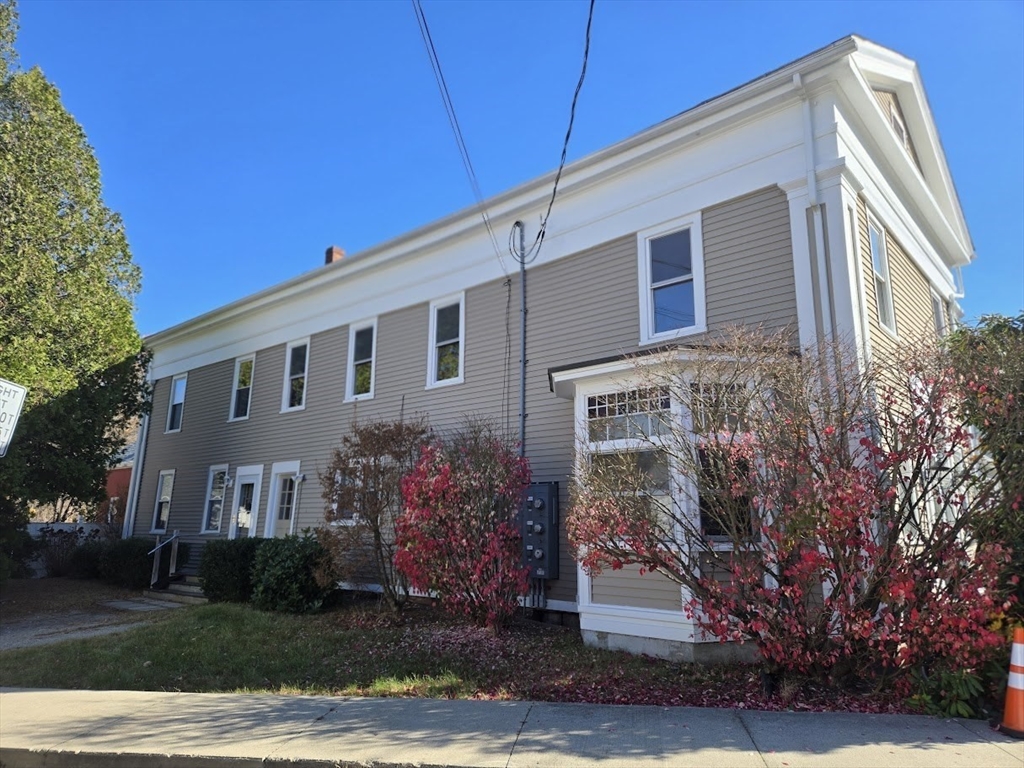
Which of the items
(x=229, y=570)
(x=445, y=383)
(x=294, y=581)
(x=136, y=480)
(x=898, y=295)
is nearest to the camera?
(x=898, y=295)

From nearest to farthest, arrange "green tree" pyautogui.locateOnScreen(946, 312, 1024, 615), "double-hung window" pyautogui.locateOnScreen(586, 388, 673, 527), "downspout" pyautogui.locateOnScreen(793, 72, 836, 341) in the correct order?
"green tree" pyautogui.locateOnScreen(946, 312, 1024, 615) < "double-hung window" pyautogui.locateOnScreen(586, 388, 673, 527) < "downspout" pyautogui.locateOnScreen(793, 72, 836, 341)

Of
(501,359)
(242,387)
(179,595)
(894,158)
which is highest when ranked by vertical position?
(894,158)

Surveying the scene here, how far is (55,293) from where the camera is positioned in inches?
523

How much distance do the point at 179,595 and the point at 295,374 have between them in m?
5.37

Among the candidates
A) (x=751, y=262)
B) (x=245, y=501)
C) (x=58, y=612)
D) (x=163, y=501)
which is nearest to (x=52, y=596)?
(x=58, y=612)

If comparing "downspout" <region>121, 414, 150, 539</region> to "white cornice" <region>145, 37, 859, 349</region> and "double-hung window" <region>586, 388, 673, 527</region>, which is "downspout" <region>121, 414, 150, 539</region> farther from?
"double-hung window" <region>586, 388, 673, 527</region>

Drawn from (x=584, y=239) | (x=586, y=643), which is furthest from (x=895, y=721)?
(x=584, y=239)

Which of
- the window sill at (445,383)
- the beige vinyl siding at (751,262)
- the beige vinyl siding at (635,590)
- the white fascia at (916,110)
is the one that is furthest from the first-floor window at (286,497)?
the white fascia at (916,110)

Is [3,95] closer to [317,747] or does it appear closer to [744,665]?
Result: [317,747]

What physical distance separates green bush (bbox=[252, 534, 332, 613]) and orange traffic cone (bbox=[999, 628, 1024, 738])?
30.7 feet

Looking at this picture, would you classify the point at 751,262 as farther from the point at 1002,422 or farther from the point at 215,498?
the point at 215,498

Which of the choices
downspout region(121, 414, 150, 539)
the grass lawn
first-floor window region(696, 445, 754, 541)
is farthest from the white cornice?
the grass lawn

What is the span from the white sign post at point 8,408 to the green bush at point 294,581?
5867 millimetres

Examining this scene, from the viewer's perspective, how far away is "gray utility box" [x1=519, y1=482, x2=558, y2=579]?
1011 centimetres
